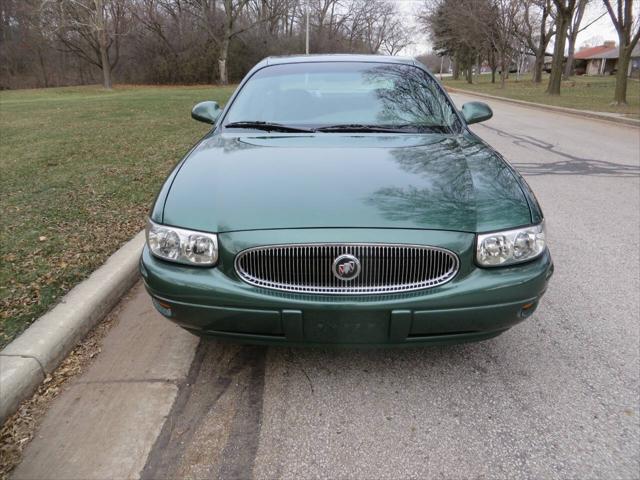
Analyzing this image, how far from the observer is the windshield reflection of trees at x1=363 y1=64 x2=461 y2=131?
10.9ft

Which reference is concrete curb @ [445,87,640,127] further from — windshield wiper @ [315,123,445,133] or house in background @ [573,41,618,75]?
house in background @ [573,41,618,75]

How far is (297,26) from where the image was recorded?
2327 inches

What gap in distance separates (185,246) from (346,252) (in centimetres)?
72

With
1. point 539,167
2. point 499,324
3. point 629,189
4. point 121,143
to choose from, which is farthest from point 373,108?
point 121,143

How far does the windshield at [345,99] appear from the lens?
329 centimetres

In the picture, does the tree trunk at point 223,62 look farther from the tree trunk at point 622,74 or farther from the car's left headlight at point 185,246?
the car's left headlight at point 185,246

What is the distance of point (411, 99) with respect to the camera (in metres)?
3.50

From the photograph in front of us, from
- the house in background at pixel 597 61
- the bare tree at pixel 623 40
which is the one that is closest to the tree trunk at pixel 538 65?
the bare tree at pixel 623 40

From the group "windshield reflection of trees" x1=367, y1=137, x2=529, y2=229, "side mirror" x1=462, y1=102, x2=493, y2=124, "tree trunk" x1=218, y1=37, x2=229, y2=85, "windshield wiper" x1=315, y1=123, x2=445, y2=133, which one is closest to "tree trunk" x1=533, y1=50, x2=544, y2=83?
"tree trunk" x1=218, y1=37, x2=229, y2=85

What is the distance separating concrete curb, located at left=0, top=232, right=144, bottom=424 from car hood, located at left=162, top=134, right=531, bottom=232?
100 centimetres

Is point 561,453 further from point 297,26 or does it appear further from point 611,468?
point 297,26

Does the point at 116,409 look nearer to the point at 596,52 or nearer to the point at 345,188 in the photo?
the point at 345,188

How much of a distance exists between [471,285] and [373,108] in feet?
5.64

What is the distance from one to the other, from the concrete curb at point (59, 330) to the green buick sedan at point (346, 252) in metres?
0.73
